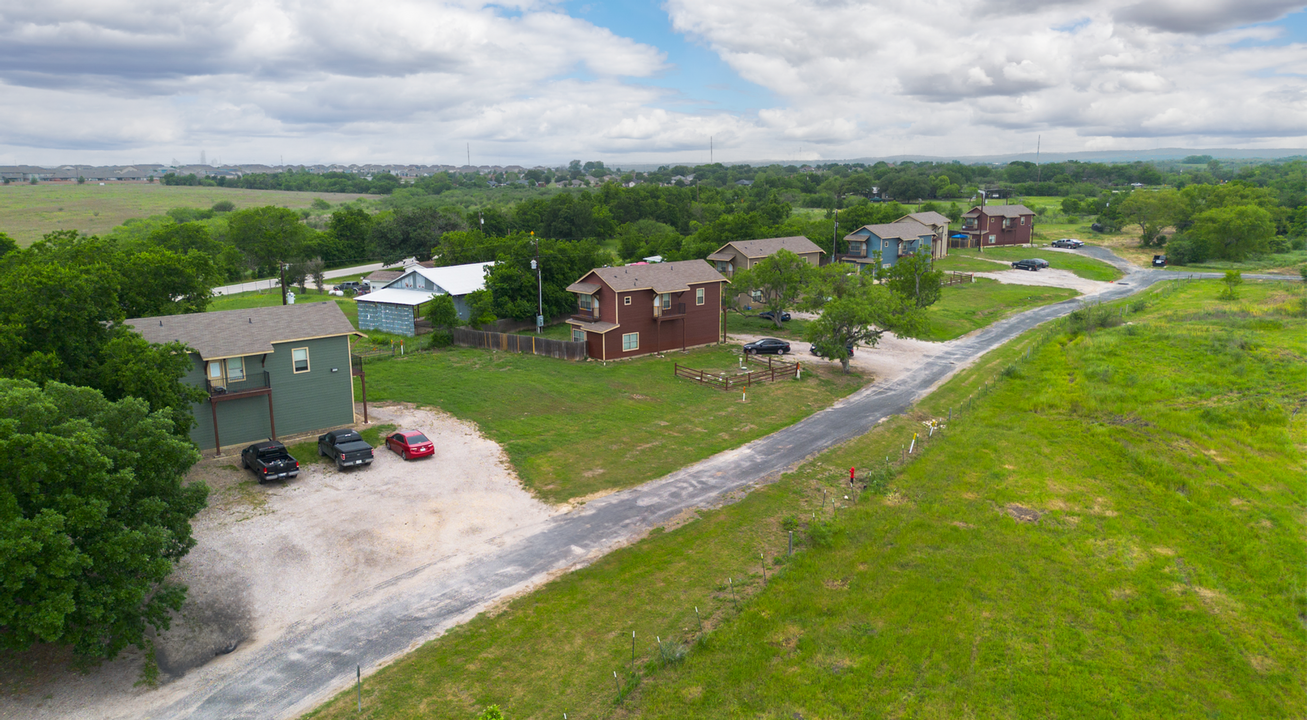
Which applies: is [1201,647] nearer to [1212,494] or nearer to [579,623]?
[1212,494]

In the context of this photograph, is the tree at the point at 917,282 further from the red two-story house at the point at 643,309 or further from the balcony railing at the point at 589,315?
the balcony railing at the point at 589,315

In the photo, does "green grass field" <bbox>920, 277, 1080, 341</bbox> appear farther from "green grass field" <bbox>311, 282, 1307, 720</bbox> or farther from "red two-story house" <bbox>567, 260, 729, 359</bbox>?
"green grass field" <bbox>311, 282, 1307, 720</bbox>

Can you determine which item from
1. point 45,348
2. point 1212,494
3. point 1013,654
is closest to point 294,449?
point 45,348

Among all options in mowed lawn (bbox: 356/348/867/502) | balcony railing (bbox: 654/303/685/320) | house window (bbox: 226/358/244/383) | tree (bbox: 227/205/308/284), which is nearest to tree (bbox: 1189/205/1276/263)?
mowed lawn (bbox: 356/348/867/502)

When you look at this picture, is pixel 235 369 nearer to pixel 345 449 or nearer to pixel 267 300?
pixel 345 449

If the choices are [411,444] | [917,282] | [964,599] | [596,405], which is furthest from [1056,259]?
[411,444]

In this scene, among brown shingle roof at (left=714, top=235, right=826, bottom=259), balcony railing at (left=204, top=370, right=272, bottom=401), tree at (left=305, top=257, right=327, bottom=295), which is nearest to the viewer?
balcony railing at (left=204, top=370, right=272, bottom=401)
